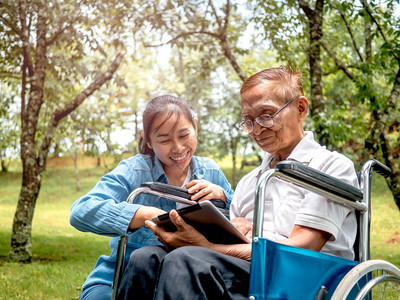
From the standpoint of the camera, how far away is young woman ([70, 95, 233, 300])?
2164 millimetres

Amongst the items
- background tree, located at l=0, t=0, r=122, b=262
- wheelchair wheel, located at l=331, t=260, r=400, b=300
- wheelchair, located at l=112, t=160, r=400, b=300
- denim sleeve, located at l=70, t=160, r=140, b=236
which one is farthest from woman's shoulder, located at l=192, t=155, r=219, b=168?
background tree, located at l=0, t=0, r=122, b=262

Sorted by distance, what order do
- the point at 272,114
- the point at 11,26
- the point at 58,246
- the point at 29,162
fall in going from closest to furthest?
the point at 272,114, the point at 29,162, the point at 11,26, the point at 58,246

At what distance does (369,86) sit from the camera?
6234 mm

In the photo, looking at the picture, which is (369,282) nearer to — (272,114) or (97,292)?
(272,114)

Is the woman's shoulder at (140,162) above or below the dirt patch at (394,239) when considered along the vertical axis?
above

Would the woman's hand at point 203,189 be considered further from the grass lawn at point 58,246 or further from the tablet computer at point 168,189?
the grass lawn at point 58,246

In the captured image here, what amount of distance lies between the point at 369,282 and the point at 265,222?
42 centimetres

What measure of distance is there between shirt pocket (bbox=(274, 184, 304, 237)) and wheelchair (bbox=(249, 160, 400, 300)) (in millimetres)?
170

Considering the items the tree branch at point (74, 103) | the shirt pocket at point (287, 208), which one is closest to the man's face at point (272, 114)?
the shirt pocket at point (287, 208)

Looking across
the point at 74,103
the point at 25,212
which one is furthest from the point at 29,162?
the point at 74,103

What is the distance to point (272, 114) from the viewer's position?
82.0 inches

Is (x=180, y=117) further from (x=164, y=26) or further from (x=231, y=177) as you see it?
(x=231, y=177)

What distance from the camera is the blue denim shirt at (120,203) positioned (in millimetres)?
2131

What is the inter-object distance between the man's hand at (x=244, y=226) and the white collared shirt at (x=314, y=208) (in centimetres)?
17
